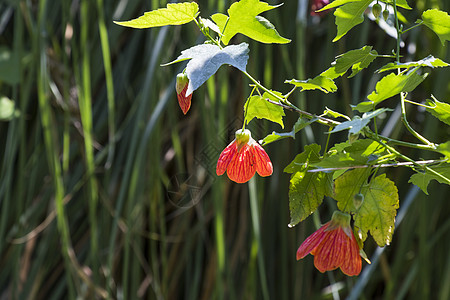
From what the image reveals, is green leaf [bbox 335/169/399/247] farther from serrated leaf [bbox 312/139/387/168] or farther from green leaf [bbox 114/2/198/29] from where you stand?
green leaf [bbox 114/2/198/29]


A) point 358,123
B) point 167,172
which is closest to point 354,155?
point 358,123

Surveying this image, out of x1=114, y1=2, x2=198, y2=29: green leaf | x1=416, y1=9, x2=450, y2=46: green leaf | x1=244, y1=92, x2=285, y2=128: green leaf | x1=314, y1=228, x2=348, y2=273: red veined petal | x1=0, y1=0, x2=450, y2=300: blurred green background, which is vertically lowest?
x1=0, y1=0, x2=450, y2=300: blurred green background

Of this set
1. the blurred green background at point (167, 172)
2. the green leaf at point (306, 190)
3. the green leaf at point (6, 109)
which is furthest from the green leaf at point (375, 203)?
the green leaf at point (6, 109)

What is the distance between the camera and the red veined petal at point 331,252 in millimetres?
355

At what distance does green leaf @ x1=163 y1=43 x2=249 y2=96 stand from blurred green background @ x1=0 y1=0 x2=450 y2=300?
1.73 feet

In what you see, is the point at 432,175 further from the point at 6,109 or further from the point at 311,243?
the point at 6,109

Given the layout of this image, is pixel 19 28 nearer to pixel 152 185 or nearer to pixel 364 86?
pixel 152 185

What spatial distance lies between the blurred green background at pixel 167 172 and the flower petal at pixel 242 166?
43 centimetres

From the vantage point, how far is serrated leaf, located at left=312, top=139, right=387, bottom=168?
0.31 meters

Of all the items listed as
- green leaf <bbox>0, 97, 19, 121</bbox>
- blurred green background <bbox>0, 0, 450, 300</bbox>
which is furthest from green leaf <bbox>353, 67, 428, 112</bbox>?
green leaf <bbox>0, 97, 19, 121</bbox>

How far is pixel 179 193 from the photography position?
3.51 feet

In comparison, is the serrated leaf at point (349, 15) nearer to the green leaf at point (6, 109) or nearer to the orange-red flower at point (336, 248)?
the orange-red flower at point (336, 248)

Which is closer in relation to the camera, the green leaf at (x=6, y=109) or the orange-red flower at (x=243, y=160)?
the orange-red flower at (x=243, y=160)

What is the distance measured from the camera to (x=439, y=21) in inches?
14.3
